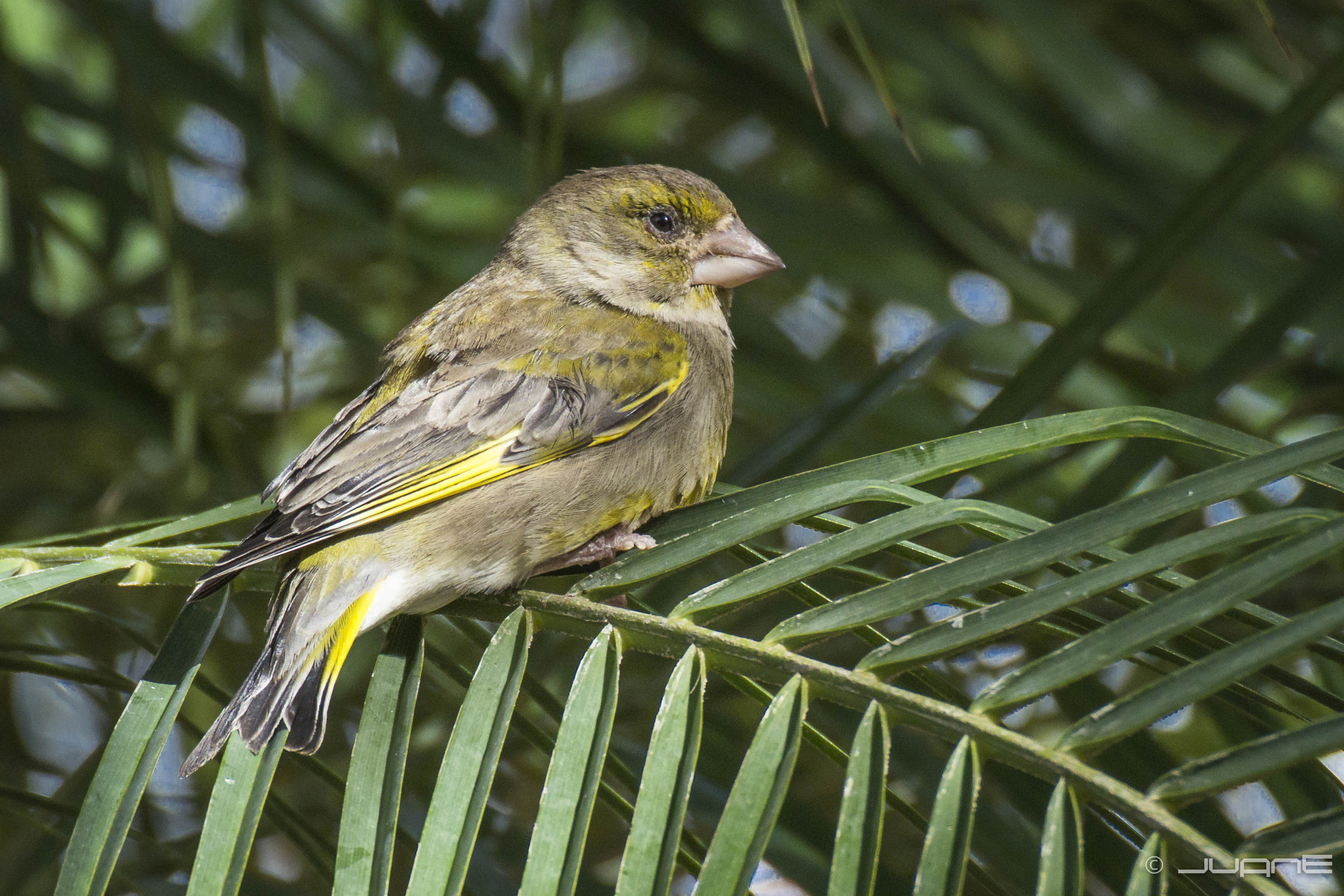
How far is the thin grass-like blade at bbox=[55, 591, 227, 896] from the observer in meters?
1.46

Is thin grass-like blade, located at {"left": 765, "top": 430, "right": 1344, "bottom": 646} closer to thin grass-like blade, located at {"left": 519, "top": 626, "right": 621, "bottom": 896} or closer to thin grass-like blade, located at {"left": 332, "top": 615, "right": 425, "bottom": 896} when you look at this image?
thin grass-like blade, located at {"left": 519, "top": 626, "right": 621, "bottom": 896}

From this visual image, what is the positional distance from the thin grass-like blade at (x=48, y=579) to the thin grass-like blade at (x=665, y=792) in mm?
905

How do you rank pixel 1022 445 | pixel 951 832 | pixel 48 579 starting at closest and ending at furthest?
1. pixel 951 832
2. pixel 1022 445
3. pixel 48 579

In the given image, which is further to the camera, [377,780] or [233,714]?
[233,714]

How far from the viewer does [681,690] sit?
1.46m

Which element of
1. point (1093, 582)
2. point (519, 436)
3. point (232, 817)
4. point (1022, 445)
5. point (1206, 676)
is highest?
point (519, 436)

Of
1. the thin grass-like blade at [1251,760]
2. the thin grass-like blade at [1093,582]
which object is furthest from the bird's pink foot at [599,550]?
the thin grass-like blade at [1251,760]

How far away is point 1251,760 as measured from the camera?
1.16 meters

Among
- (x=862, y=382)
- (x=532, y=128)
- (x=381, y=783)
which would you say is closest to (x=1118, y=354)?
(x=862, y=382)

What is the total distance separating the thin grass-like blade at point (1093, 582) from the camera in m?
1.30

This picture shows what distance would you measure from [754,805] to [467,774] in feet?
1.23

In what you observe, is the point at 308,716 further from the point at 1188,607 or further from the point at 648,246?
the point at 648,246

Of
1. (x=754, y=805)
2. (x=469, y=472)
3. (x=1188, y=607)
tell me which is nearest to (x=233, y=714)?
(x=469, y=472)

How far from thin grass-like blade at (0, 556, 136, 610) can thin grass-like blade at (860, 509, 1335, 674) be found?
120cm
